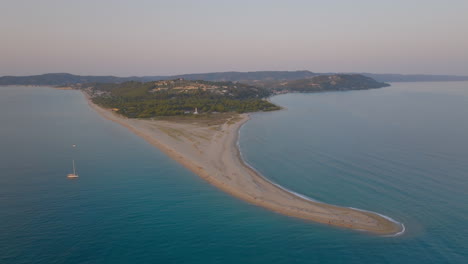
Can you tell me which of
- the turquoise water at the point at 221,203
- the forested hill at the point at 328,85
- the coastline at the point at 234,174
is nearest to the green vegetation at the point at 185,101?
the coastline at the point at 234,174

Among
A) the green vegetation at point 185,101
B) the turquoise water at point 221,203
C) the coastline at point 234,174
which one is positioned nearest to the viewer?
the turquoise water at point 221,203

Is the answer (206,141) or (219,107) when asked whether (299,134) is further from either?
(219,107)

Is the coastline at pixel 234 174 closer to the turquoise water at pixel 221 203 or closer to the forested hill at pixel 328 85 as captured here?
the turquoise water at pixel 221 203

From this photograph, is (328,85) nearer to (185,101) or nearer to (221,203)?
(185,101)

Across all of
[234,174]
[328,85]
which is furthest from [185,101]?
[328,85]

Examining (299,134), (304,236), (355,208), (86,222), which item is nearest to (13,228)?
(86,222)

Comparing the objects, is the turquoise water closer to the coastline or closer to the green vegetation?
the coastline
